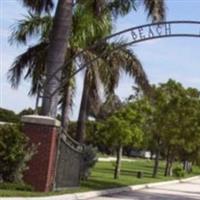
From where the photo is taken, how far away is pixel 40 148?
21.3m

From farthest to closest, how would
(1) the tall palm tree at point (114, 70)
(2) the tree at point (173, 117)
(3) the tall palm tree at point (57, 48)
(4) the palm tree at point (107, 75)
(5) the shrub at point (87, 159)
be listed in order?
(2) the tree at point (173, 117)
(5) the shrub at point (87, 159)
(1) the tall palm tree at point (114, 70)
(4) the palm tree at point (107, 75)
(3) the tall palm tree at point (57, 48)

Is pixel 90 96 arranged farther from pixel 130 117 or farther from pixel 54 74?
pixel 54 74

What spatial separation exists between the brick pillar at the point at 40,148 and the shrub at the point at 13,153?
1.14 ft

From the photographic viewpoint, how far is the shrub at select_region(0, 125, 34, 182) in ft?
67.4

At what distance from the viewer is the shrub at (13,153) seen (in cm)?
2055

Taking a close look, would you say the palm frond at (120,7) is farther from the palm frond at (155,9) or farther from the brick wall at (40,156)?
the brick wall at (40,156)

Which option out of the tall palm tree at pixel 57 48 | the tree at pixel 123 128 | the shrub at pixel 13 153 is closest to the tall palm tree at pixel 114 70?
the tree at pixel 123 128

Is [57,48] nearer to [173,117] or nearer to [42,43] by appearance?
[42,43]

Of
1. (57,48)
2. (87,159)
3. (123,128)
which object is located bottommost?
(87,159)

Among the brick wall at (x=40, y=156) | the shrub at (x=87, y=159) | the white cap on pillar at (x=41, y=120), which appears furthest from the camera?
the shrub at (x=87, y=159)

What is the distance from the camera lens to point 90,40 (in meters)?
30.5

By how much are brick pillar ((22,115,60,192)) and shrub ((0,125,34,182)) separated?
35 centimetres

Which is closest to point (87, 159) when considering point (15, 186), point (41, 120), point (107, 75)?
point (107, 75)

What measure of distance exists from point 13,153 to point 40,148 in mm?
1077
